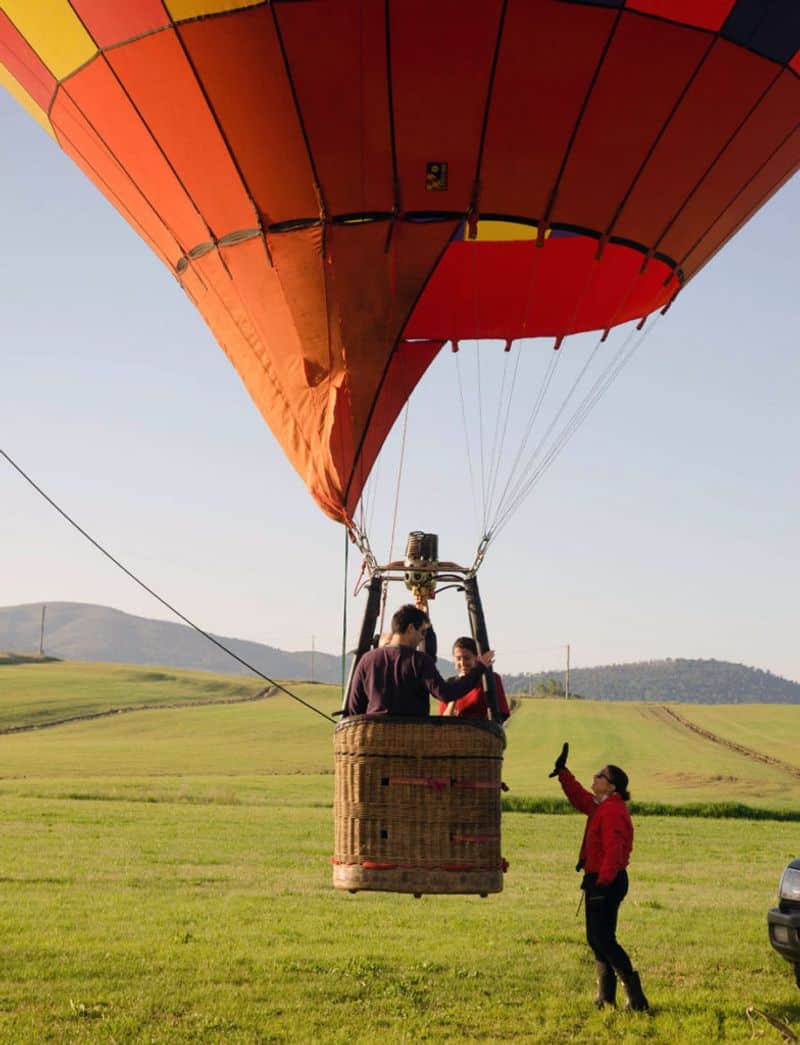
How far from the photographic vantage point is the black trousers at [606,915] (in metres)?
9.20

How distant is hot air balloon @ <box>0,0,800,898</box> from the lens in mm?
9625

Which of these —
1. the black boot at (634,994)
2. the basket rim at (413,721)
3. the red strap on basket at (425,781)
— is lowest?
the black boot at (634,994)

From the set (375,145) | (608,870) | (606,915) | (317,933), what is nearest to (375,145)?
(375,145)

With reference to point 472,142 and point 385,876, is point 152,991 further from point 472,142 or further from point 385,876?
point 472,142

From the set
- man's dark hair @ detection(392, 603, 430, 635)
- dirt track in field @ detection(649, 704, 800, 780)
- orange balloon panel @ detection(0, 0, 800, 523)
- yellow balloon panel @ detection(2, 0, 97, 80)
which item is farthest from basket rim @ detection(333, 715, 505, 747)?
dirt track in field @ detection(649, 704, 800, 780)

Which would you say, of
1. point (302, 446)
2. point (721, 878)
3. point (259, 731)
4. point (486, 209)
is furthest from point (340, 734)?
point (259, 731)

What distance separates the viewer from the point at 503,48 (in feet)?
31.2

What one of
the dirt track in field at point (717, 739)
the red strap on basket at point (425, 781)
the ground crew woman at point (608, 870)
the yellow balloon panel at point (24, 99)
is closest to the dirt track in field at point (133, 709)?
the dirt track in field at point (717, 739)

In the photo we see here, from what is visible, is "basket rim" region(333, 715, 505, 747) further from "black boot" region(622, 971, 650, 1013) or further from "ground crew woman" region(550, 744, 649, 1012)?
"black boot" region(622, 971, 650, 1013)

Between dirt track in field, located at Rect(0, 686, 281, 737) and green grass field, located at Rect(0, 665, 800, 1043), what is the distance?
94.1ft

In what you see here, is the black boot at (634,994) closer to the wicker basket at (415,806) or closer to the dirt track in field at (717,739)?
the wicker basket at (415,806)

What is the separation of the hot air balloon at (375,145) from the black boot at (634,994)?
265 centimetres

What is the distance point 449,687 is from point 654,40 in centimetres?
446

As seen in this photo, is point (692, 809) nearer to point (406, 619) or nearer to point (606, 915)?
point (606, 915)
